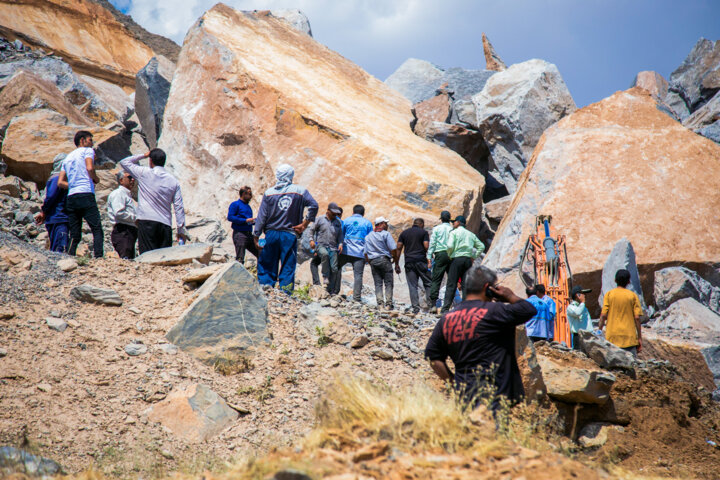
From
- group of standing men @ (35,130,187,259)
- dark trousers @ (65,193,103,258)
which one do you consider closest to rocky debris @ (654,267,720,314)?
group of standing men @ (35,130,187,259)

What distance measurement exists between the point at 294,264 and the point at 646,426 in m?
4.17

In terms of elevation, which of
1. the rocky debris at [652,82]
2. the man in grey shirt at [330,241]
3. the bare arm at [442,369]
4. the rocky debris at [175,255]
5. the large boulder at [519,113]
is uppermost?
the rocky debris at [652,82]

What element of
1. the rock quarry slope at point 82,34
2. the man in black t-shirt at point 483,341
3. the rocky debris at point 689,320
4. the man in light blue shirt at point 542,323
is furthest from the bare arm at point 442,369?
the rock quarry slope at point 82,34

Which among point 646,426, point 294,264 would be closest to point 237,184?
point 294,264

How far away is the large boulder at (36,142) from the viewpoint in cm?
1096

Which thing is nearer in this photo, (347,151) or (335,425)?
(335,425)

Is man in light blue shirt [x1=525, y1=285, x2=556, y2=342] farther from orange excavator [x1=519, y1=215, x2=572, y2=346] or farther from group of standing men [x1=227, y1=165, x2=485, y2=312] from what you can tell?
group of standing men [x1=227, y1=165, x2=485, y2=312]

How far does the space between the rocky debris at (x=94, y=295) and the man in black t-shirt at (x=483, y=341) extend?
331 cm

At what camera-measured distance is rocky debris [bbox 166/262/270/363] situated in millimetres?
4816

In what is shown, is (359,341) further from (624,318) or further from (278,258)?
(624,318)

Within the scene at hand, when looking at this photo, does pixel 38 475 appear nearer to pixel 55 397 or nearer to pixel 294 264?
pixel 55 397

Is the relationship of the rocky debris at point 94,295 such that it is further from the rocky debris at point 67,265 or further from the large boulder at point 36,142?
the large boulder at point 36,142

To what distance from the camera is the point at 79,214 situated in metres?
6.32

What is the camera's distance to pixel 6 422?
3572 mm
